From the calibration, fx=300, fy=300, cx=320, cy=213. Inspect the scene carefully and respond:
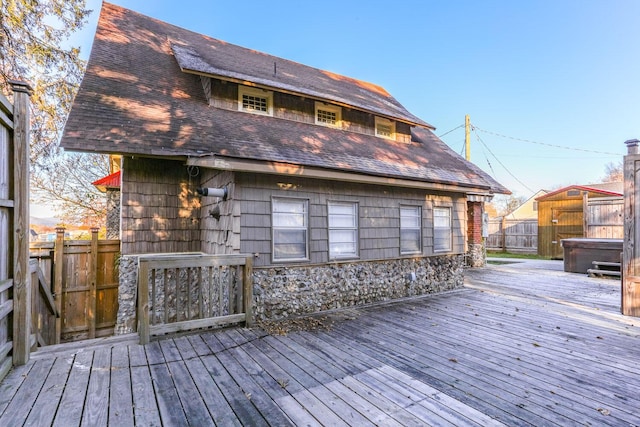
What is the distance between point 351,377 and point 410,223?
15.1 feet

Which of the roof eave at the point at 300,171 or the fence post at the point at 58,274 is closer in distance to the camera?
the roof eave at the point at 300,171

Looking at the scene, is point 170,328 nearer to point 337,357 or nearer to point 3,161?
point 337,357

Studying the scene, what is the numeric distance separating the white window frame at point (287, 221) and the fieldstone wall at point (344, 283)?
23 centimetres

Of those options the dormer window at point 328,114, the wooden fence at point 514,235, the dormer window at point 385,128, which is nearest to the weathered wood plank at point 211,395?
the dormer window at point 328,114

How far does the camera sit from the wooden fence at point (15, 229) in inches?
107

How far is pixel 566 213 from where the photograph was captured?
13.5 m

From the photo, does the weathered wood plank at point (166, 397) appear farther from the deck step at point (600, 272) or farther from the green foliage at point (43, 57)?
the deck step at point (600, 272)

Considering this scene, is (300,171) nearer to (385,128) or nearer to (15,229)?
(15,229)

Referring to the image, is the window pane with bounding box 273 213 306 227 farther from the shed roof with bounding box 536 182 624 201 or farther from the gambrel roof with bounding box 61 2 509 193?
the shed roof with bounding box 536 182 624 201

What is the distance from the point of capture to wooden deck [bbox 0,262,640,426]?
7.50 feet

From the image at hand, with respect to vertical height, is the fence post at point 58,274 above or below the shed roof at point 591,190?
below

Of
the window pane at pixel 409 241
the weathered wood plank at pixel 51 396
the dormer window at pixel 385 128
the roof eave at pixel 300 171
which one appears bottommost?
the weathered wood plank at pixel 51 396

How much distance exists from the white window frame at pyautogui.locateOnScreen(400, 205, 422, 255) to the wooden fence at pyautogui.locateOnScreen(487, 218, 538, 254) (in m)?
11.9

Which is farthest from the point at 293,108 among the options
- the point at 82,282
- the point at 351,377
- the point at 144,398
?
the point at 144,398
